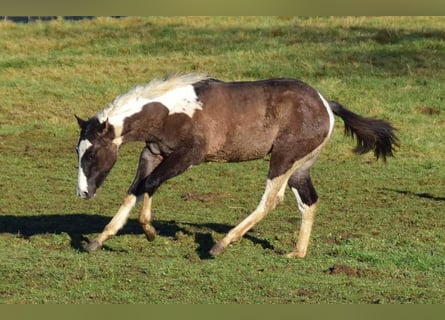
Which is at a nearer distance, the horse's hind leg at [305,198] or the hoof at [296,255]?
the hoof at [296,255]

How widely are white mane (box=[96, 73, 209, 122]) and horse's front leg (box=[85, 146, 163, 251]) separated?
47 cm

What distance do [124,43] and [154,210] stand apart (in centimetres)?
1278

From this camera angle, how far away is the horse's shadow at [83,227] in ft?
27.9

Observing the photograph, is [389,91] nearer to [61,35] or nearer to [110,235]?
[61,35]

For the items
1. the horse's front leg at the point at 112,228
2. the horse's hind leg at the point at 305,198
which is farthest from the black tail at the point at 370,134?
the horse's front leg at the point at 112,228

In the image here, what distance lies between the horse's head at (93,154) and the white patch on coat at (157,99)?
0.12 meters

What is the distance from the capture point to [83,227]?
9.30 meters

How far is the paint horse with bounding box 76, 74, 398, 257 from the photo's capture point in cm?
770

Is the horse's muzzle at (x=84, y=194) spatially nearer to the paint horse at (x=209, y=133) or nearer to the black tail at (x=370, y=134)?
the paint horse at (x=209, y=133)

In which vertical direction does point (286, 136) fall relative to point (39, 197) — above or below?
above

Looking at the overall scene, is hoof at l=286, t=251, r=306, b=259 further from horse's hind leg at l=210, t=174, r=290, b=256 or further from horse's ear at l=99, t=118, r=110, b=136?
Result: horse's ear at l=99, t=118, r=110, b=136

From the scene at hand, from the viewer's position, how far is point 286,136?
25.8ft

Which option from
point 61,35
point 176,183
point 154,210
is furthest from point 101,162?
point 61,35

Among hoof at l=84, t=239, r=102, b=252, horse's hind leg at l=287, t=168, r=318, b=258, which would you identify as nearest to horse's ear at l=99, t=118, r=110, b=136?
hoof at l=84, t=239, r=102, b=252
